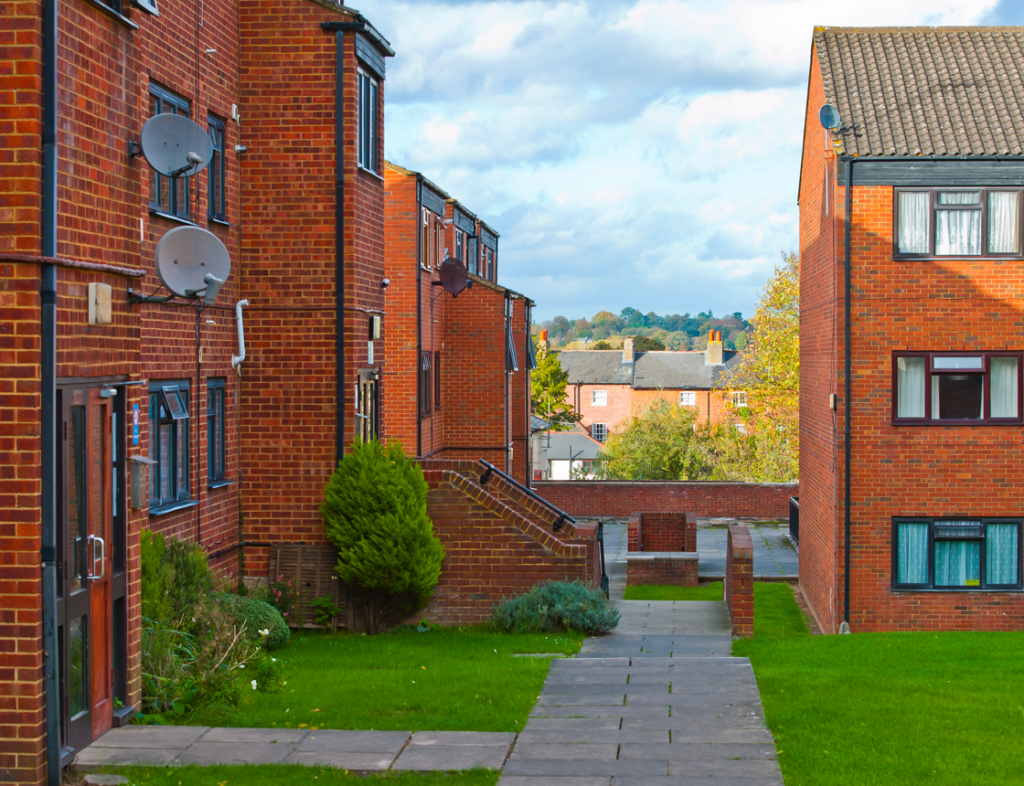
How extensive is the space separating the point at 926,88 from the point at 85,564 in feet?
60.0

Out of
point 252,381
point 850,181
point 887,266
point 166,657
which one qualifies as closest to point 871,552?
point 887,266

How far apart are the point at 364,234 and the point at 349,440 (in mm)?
2841

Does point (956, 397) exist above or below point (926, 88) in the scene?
below

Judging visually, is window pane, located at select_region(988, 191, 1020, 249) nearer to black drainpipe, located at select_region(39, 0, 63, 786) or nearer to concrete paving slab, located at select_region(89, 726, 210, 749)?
concrete paving slab, located at select_region(89, 726, 210, 749)

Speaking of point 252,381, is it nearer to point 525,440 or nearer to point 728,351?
point 525,440

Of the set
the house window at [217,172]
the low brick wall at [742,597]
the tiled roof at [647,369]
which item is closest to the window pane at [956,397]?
the low brick wall at [742,597]

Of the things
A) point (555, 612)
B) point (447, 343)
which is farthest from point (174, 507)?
point (447, 343)

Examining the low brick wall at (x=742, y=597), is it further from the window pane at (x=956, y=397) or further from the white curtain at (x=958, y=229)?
the white curtain at (x=958, y=229)

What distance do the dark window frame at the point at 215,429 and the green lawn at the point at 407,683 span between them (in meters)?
2.36

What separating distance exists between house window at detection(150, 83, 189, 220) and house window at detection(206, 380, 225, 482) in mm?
2270

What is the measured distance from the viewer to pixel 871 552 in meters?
19.7

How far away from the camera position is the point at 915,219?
19703 mm

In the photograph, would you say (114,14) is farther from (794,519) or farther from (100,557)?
(794,519)

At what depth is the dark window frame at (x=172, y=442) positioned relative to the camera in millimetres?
12312
